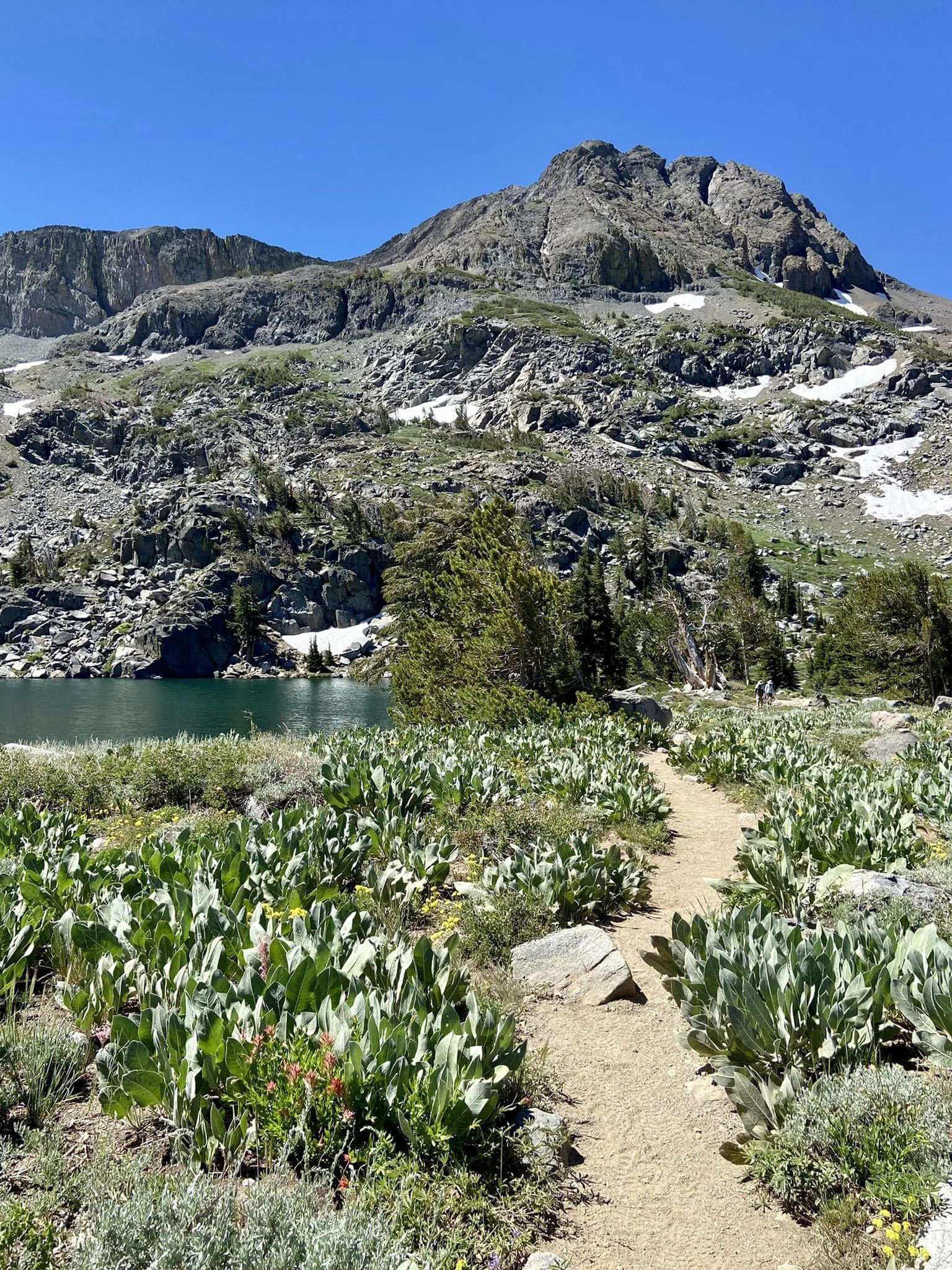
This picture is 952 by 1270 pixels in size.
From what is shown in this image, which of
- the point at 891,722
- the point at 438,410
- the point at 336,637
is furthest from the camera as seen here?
the point at 438,410

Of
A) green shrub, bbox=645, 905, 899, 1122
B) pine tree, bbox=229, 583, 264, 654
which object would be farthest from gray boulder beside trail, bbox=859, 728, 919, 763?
pine tree, bbox=229, 583, 264, 654

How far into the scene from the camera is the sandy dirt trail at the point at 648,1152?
8.96 feet

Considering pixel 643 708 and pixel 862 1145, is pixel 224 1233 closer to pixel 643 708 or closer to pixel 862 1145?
pixel 862 1145

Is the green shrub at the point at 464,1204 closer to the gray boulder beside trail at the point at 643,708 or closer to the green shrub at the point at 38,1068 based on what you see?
the green shrub at the point at 38,1068

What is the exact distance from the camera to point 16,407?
16925 cm

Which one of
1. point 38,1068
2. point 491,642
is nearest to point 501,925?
point 38,1068

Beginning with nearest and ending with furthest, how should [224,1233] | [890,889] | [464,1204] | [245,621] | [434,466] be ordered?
1. [224,1233]
2. [464,1204]
3. [890,889]
4. [245,621]
5. [434,466]

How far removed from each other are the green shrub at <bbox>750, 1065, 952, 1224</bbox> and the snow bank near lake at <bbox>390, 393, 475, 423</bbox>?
570 ft

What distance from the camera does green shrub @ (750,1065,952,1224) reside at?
2.63 meters

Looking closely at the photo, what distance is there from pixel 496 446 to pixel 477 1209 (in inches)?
5793

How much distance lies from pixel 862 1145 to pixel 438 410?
184 metres

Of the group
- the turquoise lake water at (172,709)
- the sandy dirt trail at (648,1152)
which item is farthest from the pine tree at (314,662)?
the sandy dirt trail at (648,1152)

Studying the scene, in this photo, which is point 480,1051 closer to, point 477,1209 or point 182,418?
point 477,1209

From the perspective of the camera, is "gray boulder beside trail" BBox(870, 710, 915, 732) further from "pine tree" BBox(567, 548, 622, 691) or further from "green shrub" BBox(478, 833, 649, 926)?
"green shrub" BBox(478, 833, 649, 926)
